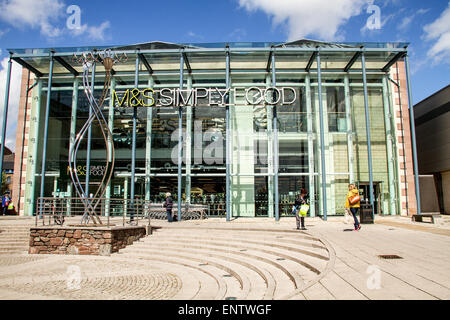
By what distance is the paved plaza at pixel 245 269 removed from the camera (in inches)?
193

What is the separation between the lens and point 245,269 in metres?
7.80

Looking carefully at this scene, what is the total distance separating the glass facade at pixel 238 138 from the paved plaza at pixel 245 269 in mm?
7304

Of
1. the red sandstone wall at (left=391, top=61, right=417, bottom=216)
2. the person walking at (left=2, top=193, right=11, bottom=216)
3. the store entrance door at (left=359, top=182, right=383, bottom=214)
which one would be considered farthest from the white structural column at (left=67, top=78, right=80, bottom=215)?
the red sandstone wall at (left=391, top=61, right=417, bottom=216)

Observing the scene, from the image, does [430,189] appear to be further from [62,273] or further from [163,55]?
[62,273]

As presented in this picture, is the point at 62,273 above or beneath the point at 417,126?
beneath

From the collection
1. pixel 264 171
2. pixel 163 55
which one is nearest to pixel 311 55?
pixel 264 171

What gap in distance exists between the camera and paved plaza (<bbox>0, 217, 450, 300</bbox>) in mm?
4902

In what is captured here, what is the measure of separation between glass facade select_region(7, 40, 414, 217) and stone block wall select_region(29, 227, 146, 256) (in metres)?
8.22

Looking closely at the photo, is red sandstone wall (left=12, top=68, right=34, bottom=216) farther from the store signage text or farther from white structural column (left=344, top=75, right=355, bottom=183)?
white structural column (left=344, top=75, right=355, bottom=183)

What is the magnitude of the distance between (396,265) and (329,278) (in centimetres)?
162

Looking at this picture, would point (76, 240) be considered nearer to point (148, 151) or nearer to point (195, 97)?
point (148, 151)

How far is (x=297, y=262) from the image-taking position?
301 inches

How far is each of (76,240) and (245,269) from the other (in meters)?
6.18

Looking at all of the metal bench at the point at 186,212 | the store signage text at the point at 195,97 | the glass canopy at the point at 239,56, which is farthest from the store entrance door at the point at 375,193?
the metal bench at the point at 186,212
